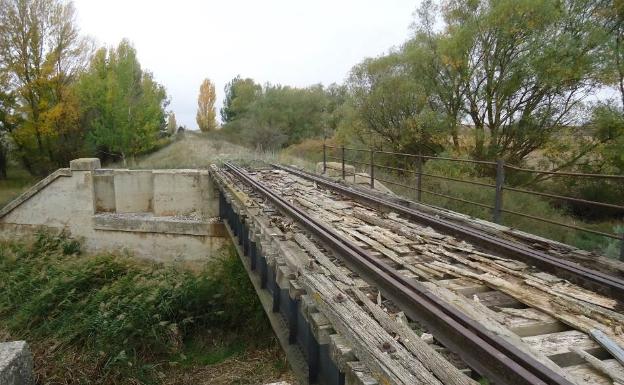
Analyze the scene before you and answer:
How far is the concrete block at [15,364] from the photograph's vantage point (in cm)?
A: 318

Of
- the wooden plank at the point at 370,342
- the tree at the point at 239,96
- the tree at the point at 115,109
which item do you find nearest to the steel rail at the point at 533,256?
the wooden plank at the point at 370,342

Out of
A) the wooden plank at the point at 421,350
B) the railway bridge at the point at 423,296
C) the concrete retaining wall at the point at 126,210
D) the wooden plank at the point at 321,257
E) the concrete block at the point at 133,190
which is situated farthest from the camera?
the concrete block at the point at 133,190

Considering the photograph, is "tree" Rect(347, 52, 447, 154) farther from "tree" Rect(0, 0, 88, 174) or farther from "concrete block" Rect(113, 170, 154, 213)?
"tree" Rect(0, 0, 88, 174)

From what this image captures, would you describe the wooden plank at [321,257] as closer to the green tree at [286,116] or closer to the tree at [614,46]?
the tree at [614,46]

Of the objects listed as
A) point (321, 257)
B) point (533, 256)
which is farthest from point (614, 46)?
point (321, 257)

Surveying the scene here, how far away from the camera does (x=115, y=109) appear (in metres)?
24.8

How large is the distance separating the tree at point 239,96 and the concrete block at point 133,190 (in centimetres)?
3147

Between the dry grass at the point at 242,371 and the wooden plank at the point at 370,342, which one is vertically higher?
the wooden plank at the point at 370,342

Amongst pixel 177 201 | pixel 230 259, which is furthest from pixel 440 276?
pixel 177 201

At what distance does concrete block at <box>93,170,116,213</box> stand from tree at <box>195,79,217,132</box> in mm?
45058

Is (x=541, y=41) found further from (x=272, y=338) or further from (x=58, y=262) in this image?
(x=58, y=262)

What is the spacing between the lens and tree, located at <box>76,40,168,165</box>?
2412 centimetres

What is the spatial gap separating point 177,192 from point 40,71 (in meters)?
14.9

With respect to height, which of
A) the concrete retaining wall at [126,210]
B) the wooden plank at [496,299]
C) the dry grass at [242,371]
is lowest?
the dry grass at [242,371]
